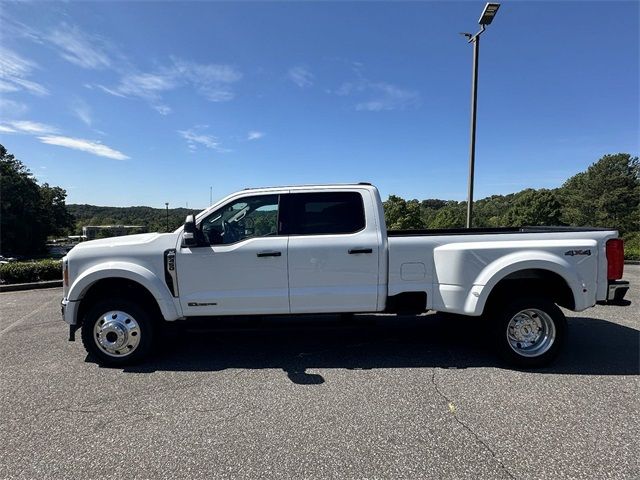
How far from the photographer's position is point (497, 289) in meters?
4.26

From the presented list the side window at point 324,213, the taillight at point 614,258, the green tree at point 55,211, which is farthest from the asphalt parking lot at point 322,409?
the green tree at point 55,211

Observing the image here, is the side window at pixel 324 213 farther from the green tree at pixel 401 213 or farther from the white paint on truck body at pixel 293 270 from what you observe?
the green tree at pixel 401 213

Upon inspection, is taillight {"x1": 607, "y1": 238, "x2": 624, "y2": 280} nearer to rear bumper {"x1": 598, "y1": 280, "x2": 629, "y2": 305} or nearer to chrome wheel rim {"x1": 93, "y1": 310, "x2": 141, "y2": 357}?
rear bumper {"x1": 598, "y1": 280, "x2": 629, "y2": 305}

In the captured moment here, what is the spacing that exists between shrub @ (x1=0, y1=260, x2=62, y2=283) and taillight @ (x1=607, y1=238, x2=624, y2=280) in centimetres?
1186

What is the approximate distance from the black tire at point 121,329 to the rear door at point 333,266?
169 centimetres

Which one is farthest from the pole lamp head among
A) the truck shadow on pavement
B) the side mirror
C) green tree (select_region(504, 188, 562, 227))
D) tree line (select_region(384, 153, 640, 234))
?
green tree (select_region(504, 188, 562, 227))

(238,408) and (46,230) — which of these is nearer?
(238,408)

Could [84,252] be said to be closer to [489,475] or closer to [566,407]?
[489,475]

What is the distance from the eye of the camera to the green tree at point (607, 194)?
164 ft

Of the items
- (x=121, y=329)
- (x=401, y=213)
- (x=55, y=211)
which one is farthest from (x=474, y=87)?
(x=55, y=211)

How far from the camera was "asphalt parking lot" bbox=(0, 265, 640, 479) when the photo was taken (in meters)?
2.57

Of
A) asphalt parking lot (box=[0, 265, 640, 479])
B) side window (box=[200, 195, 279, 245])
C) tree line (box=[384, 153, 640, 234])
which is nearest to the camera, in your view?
asphalt parking lot (box=[0, 265, 640, 479])

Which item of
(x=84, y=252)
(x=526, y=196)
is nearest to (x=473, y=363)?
(x=84, y=252)

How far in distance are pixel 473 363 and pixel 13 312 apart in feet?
25.9
